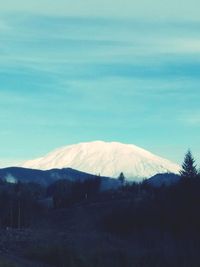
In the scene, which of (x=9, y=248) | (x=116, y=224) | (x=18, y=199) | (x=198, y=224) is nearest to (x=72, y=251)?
(x=9, y=248)

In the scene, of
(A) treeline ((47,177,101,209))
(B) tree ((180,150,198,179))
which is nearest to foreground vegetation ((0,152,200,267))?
(B) tree ((180,150,198,179))

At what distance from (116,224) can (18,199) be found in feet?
112

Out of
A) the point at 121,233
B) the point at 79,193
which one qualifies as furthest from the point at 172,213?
the point at 79,193

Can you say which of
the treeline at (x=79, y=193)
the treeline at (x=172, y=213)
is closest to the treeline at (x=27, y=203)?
the treeline at (x=79, y=193)

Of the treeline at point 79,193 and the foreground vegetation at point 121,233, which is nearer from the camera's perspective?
the foreground vegetation at point 121,233

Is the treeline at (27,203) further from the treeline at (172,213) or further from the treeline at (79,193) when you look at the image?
the treeline at (172,213)

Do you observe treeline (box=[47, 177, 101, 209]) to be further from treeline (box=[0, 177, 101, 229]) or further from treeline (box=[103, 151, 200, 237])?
treeline (box=[103, 151, 200, 237])

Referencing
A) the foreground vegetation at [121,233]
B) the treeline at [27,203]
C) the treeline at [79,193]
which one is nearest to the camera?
the foreground vegetation at [121,233]

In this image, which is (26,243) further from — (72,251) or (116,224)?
(116,224)

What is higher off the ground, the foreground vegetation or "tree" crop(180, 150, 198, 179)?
"tree" crop(180, 150, 198, 179)

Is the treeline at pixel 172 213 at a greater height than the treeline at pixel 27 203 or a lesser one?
lesser

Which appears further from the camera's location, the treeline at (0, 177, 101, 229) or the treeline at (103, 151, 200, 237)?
the treeline at (0, 177, 101, 229)

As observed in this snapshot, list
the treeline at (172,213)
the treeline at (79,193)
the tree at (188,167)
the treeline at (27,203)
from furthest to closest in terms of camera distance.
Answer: the treeline at (79,193), the treeline at (27,203), the tree at (188,167), the treeline at (172,213)

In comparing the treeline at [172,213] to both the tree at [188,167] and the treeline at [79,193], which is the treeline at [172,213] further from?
the treeline at [79,193]
